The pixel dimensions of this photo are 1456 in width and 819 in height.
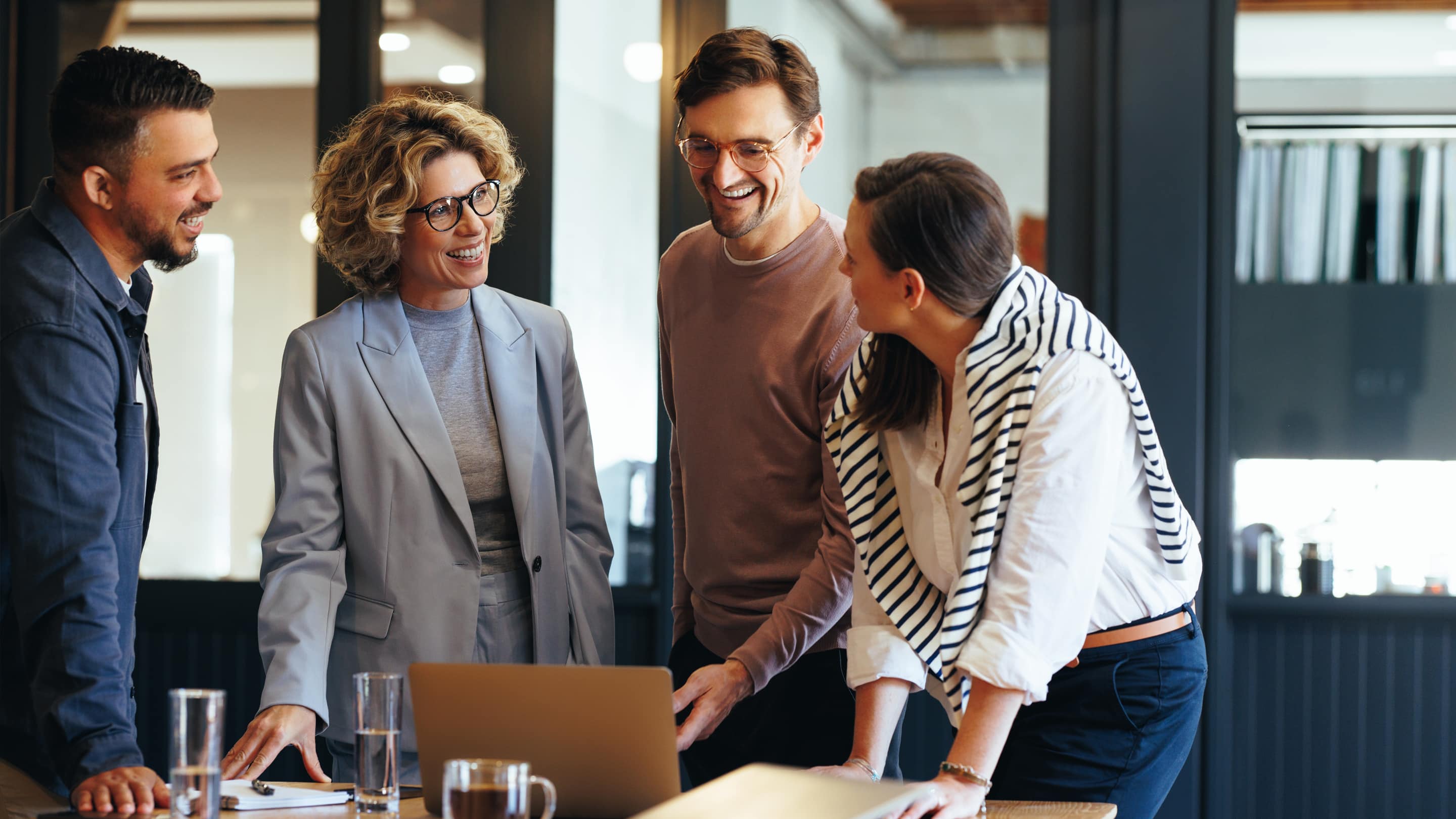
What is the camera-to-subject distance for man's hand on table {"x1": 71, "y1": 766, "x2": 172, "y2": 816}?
57.0 inches

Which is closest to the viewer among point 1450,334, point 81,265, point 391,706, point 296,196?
point 391,706

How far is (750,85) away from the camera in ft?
6.61

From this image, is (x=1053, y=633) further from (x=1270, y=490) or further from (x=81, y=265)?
(x=1270, y=490)

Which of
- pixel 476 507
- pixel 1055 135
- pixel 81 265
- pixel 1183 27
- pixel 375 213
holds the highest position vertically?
pixel 1183 27

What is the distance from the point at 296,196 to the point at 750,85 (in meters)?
2.10

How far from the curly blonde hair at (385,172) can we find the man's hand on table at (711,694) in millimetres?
819

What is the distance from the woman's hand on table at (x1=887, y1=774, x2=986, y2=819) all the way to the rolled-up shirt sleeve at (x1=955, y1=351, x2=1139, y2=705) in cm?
12

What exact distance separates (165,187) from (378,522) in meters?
0.58

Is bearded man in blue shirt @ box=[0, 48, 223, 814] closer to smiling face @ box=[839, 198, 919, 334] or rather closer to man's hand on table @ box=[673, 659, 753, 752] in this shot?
man's hand on table @ box=[673, 659, 753, 752]

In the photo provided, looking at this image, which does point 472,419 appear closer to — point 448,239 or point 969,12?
point 448,239

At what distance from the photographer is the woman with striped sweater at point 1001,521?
151cm

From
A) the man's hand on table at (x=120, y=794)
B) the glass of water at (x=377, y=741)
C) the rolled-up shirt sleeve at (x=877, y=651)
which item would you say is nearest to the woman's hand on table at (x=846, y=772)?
the rolled-up shirt sleeve at (x=877, y=651)

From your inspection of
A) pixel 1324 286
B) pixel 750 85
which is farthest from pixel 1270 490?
pixel 750 85

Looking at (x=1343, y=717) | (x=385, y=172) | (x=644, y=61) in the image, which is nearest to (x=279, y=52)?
(x=644, y=61)
